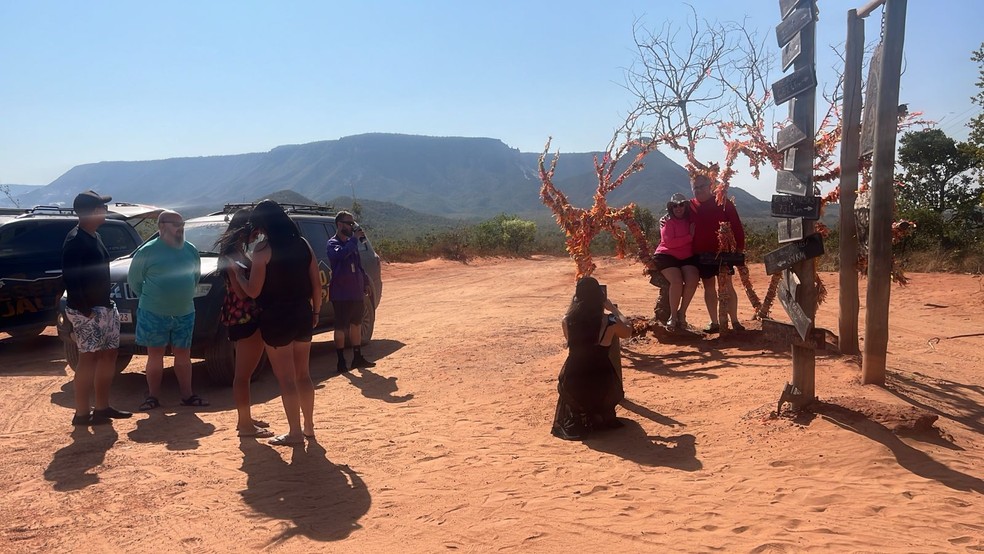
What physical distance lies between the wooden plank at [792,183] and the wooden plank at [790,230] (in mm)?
215

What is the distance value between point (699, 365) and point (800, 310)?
2.14 metres

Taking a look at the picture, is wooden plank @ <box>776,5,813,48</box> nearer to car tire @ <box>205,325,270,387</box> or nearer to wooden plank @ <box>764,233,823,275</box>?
wooden plank @ <box>764,233,823,275</box>

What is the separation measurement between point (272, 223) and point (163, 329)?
7.14 ft

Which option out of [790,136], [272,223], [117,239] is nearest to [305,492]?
[272,223]

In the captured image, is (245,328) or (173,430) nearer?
(245,328)

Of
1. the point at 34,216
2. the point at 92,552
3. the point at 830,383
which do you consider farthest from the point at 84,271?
the point at 830,383

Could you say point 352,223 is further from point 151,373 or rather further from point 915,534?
point 915,534

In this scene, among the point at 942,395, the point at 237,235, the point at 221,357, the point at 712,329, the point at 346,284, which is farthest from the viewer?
the point at 712,329

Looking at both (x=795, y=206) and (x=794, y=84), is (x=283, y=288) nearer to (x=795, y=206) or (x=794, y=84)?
(x=795, y=206)

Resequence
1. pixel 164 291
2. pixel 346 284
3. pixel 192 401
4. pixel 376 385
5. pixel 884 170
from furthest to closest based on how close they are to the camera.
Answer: pixel 346 284, pixel 376 385, pixel 192 401, pixel 164 291, pixel 884 170

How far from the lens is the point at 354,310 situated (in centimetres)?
830

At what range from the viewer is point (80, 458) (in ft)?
17.2

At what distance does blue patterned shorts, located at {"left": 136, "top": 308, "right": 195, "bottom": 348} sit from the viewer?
6492 millimetres

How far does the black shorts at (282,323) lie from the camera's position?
5.16 meters
